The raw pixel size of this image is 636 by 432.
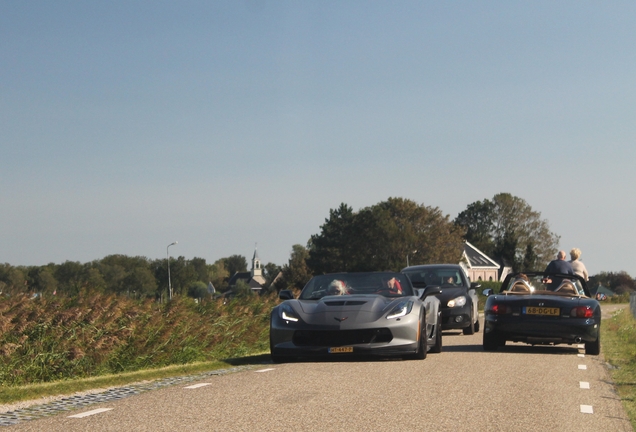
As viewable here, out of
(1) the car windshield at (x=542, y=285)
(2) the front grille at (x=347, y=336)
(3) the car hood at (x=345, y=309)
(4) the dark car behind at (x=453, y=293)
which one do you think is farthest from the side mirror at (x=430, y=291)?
(4) the dark car behind at (x=453, y=293)

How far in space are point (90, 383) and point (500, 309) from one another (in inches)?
283

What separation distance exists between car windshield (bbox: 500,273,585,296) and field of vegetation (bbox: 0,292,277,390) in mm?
4778

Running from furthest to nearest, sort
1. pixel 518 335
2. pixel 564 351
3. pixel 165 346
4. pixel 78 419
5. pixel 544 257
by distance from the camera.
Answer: pixel 544 257, pixel 564 351, pixel 518 335, pixel 165 346, pixel 78 419

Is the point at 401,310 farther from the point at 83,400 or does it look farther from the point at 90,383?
the point at 83,400

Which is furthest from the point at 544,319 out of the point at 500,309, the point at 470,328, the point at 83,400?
the point at 83,400

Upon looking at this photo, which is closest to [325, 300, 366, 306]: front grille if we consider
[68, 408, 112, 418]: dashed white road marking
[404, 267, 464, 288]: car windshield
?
[68, 408, 112, 418]: dashed white road marking

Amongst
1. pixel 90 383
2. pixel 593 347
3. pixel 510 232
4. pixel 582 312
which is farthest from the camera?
pixel 510 232

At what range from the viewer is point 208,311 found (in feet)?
53.9

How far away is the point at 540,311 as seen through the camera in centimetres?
1466

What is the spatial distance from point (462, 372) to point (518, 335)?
377cm

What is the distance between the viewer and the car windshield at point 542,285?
1566 centimetres

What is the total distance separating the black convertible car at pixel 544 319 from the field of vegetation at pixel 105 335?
438 cm

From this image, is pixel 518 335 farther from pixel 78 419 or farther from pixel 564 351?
pixel 78 419

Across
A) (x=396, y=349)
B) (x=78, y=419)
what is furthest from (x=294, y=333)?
(x=78, y=419)
